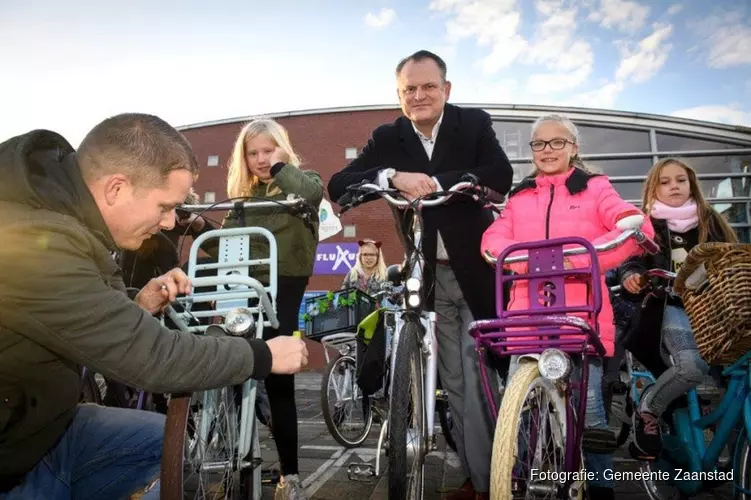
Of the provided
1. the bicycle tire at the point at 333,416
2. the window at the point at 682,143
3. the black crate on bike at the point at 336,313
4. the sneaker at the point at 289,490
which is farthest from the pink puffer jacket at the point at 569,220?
the window at the point at 682,143

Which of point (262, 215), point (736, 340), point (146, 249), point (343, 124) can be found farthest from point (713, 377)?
point (343, 124)

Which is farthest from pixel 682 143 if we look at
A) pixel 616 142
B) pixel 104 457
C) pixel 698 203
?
pixel 104 457

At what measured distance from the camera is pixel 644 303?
315cm

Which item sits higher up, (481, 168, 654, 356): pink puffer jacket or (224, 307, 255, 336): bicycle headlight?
(481, 168, 654, 356): pink puffer jacket

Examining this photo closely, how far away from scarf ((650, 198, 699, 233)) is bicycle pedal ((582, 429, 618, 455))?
2051mm

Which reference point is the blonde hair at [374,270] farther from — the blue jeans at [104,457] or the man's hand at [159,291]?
the blue jeans at [104,457]

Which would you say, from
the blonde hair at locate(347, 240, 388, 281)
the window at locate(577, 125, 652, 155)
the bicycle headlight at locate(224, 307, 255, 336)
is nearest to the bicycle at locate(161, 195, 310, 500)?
the bicycle headlight at locate(224, 307, 255, 336)

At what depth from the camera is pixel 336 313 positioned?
5430 millimetres

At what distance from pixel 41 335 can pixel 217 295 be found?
1.08 m

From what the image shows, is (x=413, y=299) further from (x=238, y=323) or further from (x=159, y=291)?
(x=159, y=291)

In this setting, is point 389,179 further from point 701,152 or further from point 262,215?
point 701,152

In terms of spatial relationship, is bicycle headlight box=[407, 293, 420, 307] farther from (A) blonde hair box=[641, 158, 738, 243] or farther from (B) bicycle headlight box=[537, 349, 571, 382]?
(A) blonde hair box=[641, 158, 738, 243]

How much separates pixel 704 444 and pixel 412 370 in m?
1.79

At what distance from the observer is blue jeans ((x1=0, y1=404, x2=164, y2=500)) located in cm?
156
